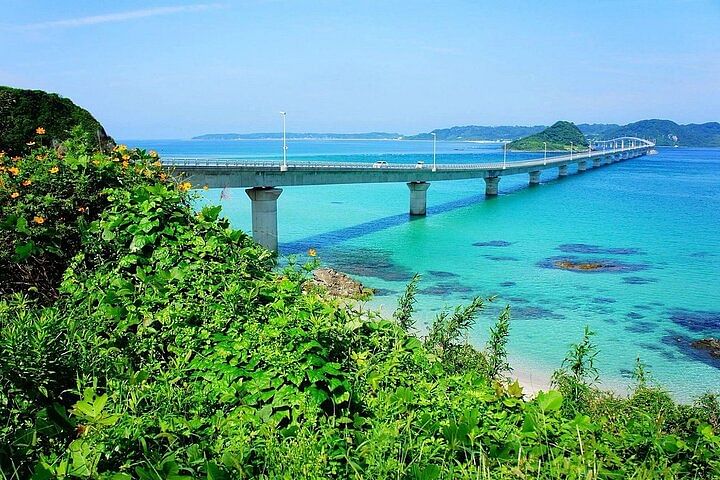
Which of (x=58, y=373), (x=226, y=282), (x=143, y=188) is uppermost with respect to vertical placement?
(x=143, y=188)

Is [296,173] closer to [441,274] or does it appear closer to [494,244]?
[494,244]

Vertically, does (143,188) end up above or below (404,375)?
above

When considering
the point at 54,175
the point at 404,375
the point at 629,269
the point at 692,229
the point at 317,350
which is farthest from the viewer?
the point at 692,229

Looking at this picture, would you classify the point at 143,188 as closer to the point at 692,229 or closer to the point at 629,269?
the point at 629,269

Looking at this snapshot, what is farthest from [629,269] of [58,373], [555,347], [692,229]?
[58,373]

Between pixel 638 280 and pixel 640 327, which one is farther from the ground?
pixel 638 280

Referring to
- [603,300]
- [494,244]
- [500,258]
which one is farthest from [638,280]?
[494,244]

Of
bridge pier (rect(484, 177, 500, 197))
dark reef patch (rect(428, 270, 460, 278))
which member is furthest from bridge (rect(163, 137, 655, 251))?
dark reef patch (rect(428, 270, 460, 278))

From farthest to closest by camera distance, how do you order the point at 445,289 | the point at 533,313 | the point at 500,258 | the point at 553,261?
the point at 500,258, the point at 553,261, the point at 445,289, the point at 533,313

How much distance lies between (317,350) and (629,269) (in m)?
29.4

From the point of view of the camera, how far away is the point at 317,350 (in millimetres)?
4043

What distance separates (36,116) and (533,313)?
18019mm

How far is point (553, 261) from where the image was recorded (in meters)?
31.5

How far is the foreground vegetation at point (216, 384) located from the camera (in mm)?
3074
